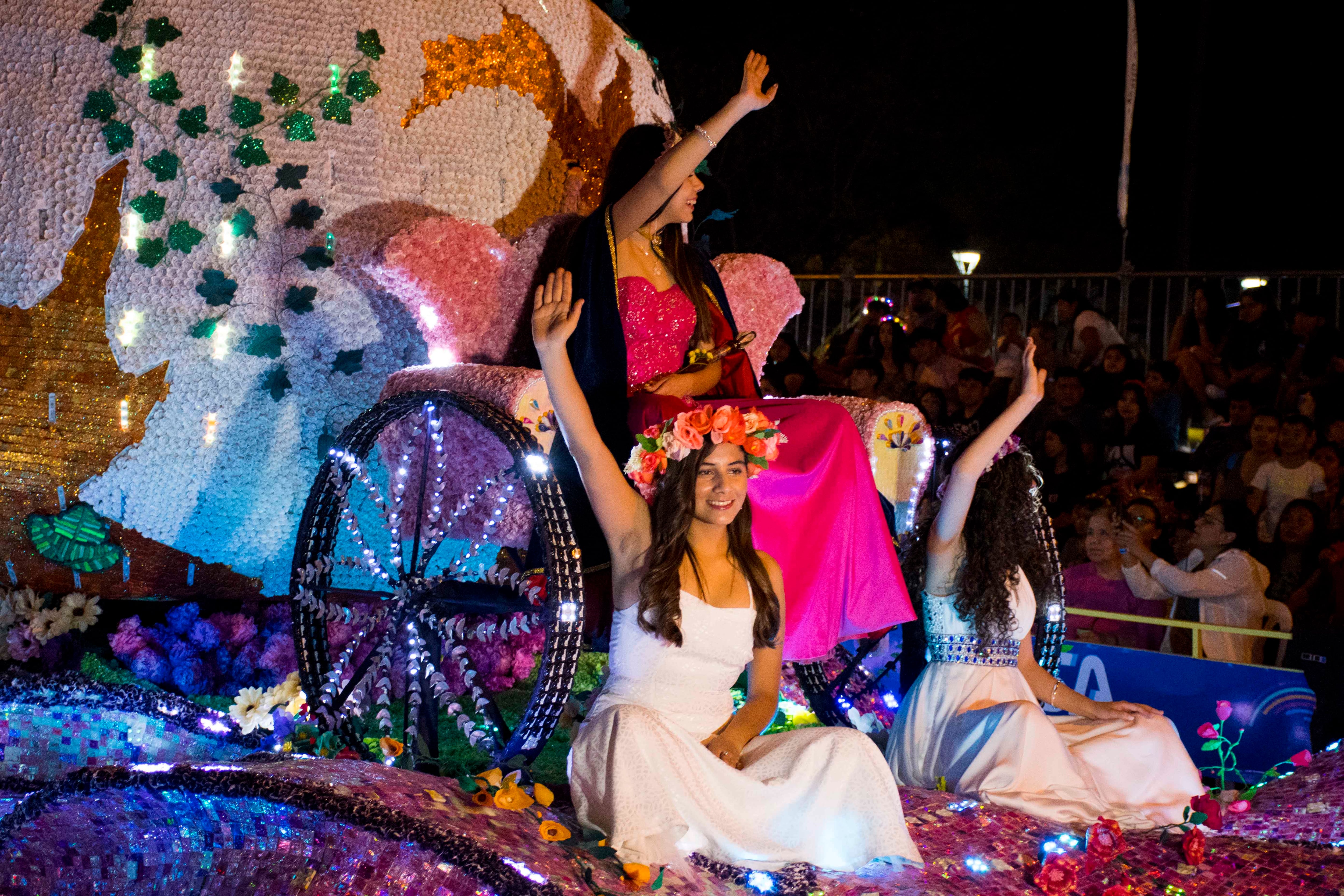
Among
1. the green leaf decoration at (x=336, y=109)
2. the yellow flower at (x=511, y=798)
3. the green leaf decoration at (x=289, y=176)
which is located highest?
the green leaf decoration at (x=336, y=109)

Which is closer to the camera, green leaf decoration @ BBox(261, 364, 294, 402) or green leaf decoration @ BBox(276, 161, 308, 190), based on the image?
green leaf decoration @ BBox(276, 161, 308, 190)

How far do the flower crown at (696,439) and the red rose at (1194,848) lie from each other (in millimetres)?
1500

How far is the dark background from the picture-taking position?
16.1m

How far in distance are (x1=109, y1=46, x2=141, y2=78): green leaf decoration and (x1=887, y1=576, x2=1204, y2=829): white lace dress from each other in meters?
3.21

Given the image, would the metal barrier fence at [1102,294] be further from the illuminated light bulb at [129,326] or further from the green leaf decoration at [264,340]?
the illuminated light bulb at [129,326]

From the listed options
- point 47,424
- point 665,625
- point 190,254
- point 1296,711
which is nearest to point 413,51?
point 190,254

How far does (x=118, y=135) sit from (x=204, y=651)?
5.97 feet

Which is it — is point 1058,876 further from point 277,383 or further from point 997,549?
point 277,383

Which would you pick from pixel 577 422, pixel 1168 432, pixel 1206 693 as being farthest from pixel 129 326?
pixel 1168 432

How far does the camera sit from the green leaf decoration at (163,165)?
4.22m

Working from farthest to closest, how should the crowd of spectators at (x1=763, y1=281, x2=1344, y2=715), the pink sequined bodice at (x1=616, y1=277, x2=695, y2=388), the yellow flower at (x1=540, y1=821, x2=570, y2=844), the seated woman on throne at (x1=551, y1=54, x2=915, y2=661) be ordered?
1. the crowd of spectators at (x1=763, y1=281, x2=1344, y2=715)
2. the pink sequined bodice at (x1=616, y1=277, x2=695, y2=388)
3. the seated woman on throne at (x1=551, y1=54, x2=915, y2=661)
4. the yellow flower at (x1=540, y1=821, x2=570, y2=844)

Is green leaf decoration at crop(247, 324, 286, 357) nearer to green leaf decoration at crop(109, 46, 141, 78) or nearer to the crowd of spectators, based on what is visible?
green leaf decoration at crop(109, 46, 141, 78)

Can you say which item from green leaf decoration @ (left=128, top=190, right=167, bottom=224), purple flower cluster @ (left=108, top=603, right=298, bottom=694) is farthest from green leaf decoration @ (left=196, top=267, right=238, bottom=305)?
purple flower cluster @ (left=108, top=603, right=298, bottom=694)

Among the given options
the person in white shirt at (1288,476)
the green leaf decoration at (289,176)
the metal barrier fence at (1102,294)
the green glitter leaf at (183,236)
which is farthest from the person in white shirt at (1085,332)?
the green glitter leaf at (183,236)
